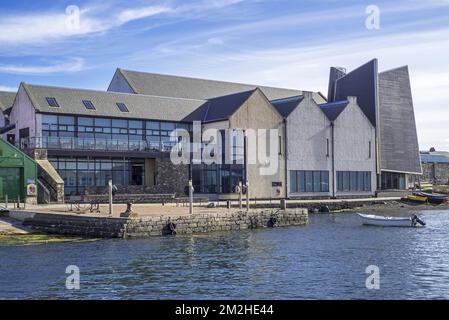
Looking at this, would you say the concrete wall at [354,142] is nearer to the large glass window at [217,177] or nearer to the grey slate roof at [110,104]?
the large glass window at [217,177]

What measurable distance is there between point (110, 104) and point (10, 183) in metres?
14.1

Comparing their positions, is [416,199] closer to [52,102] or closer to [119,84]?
[119,84]

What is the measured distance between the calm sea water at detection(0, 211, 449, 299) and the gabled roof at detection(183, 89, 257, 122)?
23.9 m

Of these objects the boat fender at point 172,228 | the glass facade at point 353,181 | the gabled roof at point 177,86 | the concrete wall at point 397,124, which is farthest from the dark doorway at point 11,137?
the concrete wall at point 397,124

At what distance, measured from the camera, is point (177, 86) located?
73625 millimetres

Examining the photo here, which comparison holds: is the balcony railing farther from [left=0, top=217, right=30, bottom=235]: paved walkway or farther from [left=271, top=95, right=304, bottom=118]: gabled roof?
[left=271, top=95, right=304, bottom=118]: gabled roof

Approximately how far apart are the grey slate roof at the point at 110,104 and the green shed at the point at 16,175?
6.48m

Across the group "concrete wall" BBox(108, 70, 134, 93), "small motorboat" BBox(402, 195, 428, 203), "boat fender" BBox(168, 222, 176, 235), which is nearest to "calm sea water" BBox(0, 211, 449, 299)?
"boat fender" BBox(168, 222, 176, 235)

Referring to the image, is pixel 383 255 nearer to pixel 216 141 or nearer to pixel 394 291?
pixel 394 291

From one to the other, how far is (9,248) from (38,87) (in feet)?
90.7

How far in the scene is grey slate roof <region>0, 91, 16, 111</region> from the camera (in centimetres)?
6275

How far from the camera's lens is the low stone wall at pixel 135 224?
35.0 m

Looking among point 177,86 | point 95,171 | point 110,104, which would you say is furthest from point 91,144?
point 177,86
